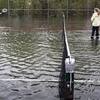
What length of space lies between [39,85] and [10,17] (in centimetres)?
2733

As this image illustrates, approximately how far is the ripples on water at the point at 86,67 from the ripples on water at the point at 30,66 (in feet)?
1.92

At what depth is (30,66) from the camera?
12.0m

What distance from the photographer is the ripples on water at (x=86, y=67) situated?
344 inches

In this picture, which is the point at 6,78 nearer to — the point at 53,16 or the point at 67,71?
the point at 67,71

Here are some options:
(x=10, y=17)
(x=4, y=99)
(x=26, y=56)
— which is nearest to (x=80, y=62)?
(x=26, y=56)

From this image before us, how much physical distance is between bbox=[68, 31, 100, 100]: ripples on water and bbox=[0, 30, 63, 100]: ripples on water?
0.59 m

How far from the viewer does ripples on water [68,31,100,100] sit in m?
8.73

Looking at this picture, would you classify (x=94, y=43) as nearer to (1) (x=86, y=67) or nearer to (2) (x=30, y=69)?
(1) (x=86, y=67)

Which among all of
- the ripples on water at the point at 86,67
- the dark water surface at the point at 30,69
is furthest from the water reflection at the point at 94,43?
the dark water surface at the point at 30,69

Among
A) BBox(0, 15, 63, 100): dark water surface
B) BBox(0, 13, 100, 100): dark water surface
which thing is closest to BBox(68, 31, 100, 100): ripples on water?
BBox(0, 13, 100, 100): dark water surface

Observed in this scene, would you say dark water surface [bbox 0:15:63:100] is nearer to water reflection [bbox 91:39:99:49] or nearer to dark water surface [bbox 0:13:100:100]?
dark water surface [bbox 0:13:100:100]

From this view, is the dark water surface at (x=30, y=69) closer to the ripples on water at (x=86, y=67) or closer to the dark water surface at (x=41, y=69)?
the dark water surface at (x=41, y=69)

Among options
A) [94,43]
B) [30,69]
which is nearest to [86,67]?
[30,69]

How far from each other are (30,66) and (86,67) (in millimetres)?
1742
